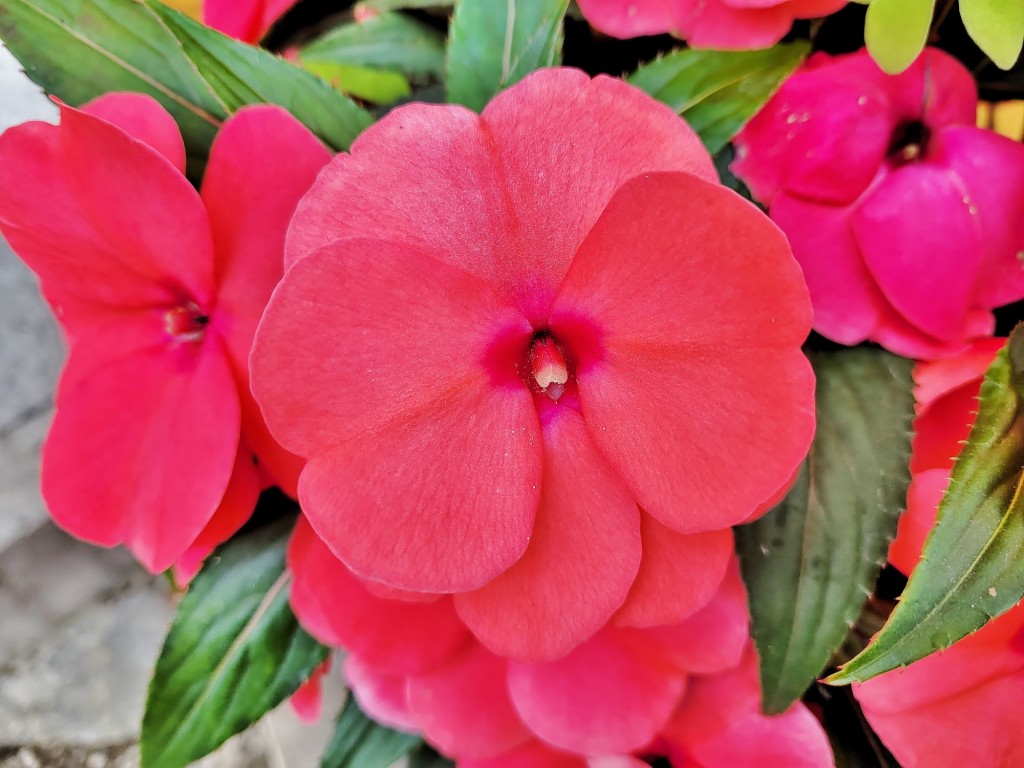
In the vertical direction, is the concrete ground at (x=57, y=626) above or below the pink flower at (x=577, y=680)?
below

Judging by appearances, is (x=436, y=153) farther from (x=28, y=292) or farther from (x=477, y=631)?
(x=28, y=292)

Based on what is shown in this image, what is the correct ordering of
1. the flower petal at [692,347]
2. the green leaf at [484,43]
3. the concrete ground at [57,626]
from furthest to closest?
the concrete ground at [57,626] → the green leaf at [484,43] → the flower petal at [692,347]

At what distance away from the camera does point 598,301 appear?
0.72 feet

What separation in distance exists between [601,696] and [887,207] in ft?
0.66

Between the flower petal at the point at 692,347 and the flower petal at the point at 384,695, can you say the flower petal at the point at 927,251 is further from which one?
the flower petal at the point at 384,695

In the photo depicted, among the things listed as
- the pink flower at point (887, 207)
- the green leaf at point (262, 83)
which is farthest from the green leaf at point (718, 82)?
the green leaf at point (262, 83)

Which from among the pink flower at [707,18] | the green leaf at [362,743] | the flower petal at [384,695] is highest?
the pink flower at [707,18]

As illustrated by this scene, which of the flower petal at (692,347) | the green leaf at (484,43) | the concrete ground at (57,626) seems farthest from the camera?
the concrete ground at (57,626)

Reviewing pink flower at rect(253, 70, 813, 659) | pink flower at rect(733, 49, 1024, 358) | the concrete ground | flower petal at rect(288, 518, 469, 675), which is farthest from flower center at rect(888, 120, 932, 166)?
the concrete ground

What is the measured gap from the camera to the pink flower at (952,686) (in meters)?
0.28

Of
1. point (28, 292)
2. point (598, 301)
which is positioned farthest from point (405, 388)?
point (28, 292)

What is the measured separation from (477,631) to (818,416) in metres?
0.15

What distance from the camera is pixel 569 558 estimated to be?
24 centimetres

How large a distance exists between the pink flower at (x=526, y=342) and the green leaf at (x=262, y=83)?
0.27 ft
